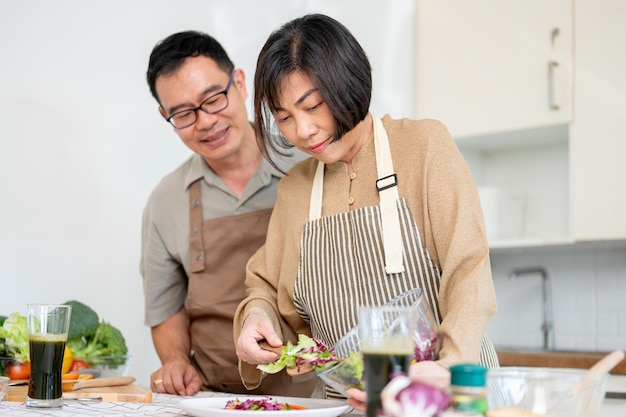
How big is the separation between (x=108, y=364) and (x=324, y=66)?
1.05 m

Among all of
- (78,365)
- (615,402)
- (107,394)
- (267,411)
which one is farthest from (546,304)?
(267,411)

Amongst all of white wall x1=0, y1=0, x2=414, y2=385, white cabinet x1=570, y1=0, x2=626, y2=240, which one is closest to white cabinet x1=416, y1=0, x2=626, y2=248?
white cabinet x1=570, y1=0, x2=626, y2=240

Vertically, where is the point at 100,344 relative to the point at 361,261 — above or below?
below

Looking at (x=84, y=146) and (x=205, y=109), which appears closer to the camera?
(x=205, y=109)

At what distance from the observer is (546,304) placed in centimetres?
344

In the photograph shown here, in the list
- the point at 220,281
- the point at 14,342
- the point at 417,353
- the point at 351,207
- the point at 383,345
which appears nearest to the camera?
the point at 383,345

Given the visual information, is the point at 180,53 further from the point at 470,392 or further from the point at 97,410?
the point at 470,392

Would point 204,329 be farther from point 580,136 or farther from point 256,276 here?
point 580,136

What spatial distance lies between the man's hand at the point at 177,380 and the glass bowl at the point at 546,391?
1124mm

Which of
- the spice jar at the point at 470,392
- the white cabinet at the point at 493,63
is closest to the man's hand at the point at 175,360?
the spice jar at the point at 470,392

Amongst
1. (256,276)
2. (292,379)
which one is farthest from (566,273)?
(256,276)

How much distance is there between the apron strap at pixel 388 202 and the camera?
4.82ft

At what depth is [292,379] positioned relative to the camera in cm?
201

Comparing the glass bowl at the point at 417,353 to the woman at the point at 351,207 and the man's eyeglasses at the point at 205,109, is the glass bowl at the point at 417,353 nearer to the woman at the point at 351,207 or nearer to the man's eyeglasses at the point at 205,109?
the woman at the point at 351,207
